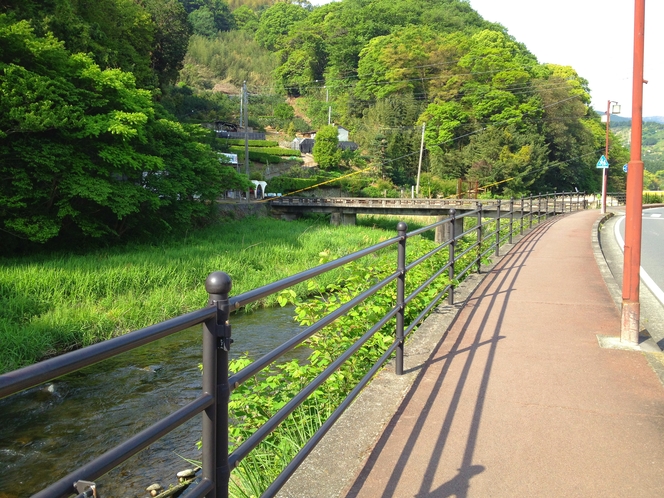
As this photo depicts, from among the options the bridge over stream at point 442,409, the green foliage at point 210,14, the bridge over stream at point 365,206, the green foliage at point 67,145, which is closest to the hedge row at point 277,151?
the bridge over stream at point 365,206

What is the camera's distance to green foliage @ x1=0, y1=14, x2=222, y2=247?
58.3 feet

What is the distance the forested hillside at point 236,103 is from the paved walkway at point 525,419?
16497mm

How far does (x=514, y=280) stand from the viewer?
9.05m

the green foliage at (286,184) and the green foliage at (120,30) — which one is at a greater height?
the green foliage at (120,30)

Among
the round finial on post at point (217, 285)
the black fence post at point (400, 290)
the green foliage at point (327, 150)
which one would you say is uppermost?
the green foliage at point (327, 150)

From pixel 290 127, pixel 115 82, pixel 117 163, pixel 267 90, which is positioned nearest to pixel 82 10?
pixel 115 82

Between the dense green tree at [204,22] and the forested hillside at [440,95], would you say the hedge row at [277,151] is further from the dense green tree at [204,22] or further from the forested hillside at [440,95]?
the dense green tree at [204,22]

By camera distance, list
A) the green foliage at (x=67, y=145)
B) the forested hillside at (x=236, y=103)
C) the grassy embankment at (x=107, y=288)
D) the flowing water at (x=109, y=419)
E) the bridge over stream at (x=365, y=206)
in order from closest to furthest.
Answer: the flowing water at (x=109, y=419) → the grassy embankment at (x=107, y=288) → the green foliage at (x=67, y=145) → the forested hillside at (x=236, y=103) → the bridge over stream at (x=365, y=206)

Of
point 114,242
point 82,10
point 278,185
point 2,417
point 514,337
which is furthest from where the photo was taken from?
point 278,185

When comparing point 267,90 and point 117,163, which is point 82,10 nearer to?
point 117,163

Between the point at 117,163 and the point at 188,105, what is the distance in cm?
6257

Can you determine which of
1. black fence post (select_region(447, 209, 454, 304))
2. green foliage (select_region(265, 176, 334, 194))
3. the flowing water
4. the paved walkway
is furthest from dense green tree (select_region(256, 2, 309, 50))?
the paved walkway

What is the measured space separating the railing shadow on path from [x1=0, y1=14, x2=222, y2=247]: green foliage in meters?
15.2

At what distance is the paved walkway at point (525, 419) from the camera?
2994mm
